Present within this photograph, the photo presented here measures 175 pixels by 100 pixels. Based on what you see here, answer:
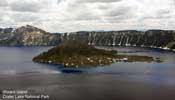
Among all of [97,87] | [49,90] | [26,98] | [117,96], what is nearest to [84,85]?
[97,87]

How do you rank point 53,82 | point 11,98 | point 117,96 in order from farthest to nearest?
point 53,82 → point 117,96 → point 11,98

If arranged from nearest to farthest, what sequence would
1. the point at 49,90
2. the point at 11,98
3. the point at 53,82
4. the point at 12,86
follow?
the point at 11,98 < the point at 49,90 < the point at 12,86 < the point at 53,82

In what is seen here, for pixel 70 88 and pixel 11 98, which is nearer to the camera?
pixel 11 98

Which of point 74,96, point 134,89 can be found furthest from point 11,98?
point 134,89

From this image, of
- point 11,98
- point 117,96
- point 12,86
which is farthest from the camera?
point 12,86

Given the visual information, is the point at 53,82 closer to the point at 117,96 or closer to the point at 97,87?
the point at 97,87

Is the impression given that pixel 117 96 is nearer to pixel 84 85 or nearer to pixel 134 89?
pixel 134 89

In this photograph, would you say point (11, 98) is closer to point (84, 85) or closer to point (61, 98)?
point (61, 98)

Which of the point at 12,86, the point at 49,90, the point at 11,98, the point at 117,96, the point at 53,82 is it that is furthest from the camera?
the point at 53,82

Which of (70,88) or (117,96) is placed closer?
(117,96)
